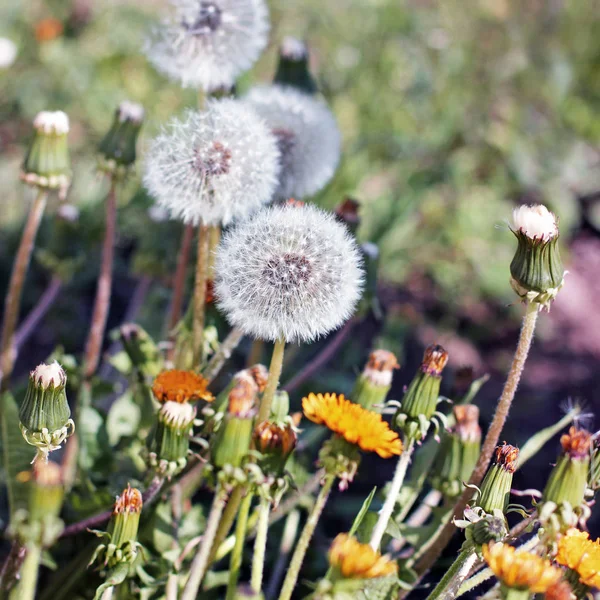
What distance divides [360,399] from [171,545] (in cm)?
65

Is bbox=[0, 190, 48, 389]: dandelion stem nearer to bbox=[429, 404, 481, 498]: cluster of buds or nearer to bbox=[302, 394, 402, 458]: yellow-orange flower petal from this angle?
bbox=[302, 394, 402, 458]: yellow-orange flower petal

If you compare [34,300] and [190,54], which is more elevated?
[190,54]

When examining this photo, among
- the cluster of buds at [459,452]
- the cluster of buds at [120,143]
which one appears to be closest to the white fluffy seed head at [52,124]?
the cluster of buds at [120,143]

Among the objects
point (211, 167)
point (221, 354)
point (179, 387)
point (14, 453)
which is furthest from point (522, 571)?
point (14, 453)

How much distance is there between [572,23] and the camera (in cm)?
527

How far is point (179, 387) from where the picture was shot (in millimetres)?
1844

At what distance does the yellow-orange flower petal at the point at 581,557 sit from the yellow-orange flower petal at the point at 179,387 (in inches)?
33.7

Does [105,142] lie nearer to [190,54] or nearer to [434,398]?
[190,54]

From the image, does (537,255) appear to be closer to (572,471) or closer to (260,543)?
(572,471)

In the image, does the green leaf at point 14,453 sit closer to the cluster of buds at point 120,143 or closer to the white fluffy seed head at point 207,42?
the cluster of buds at point 120,143

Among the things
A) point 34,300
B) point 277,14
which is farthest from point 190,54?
point 277,14

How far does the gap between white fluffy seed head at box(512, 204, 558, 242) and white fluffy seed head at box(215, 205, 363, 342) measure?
0.39 metres

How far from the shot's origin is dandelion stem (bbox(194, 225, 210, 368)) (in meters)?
2.08

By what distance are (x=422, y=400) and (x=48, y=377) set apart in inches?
33.4
